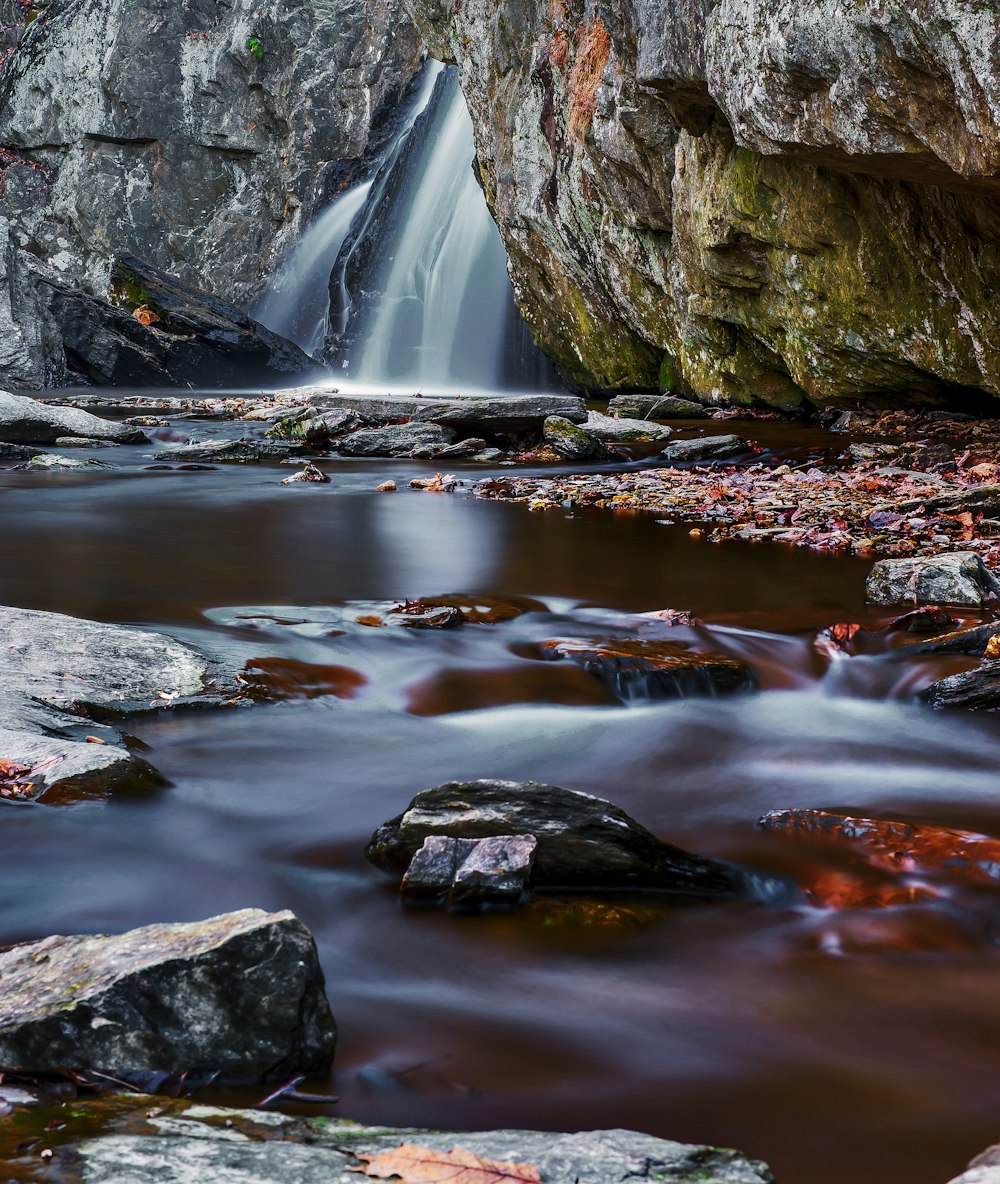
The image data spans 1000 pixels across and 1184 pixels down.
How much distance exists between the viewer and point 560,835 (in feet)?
8.61

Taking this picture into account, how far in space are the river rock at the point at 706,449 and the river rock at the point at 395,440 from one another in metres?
3.00

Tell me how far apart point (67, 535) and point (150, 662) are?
4.10 m

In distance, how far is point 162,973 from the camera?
177 centimetres

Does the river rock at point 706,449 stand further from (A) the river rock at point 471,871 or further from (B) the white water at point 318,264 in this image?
(B) the white water at point 318,264

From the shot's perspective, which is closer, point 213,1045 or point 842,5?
point 213,1045

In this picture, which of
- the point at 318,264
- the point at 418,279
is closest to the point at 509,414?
the point at 418,279

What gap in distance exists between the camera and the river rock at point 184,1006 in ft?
5.65

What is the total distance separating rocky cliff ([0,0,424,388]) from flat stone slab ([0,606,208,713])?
30.5 metres

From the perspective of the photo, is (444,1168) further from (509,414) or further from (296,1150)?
(509,414)

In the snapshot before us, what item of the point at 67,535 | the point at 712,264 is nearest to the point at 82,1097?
the point at 67,535

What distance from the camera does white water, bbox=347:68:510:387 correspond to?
2362 centimetres

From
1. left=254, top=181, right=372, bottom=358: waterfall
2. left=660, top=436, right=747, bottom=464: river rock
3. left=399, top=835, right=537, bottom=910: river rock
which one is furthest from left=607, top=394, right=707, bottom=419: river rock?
left=254, top=181, right=372, bottom=358: waterfall

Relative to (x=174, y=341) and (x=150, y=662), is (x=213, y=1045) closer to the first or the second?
(x=150, y=662)

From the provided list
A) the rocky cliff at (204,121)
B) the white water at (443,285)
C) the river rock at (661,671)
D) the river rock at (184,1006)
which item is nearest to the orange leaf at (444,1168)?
the river rock at (184,1006)
